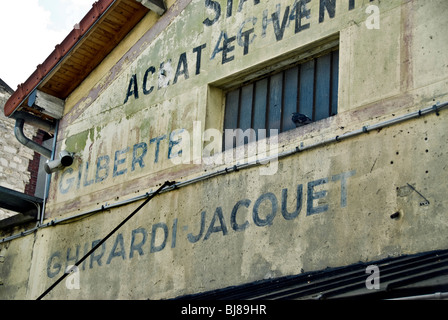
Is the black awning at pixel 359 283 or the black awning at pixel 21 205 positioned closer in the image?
the black awning at pixel 359 283

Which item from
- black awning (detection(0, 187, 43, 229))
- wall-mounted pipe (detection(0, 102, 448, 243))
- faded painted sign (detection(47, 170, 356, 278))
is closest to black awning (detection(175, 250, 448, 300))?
faded painted sign (detection(47, 170, 356, 278))

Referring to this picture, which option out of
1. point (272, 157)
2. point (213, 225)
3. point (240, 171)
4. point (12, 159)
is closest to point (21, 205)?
point (213, 225)

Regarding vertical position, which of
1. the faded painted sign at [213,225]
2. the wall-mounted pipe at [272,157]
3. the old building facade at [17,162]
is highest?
the old building facade at [17,162]

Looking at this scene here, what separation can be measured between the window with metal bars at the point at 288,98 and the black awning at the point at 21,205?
12.7 ft

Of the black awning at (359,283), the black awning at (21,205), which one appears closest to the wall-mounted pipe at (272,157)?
the black awning at (21,205)

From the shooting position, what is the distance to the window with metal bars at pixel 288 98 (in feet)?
30.5

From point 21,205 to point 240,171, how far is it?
15.3 feet

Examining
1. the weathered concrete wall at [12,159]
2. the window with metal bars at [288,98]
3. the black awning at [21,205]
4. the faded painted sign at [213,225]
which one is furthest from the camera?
the weathered concrete wall at [12,159]

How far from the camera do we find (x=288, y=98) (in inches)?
386

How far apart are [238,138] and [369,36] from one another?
240 cm

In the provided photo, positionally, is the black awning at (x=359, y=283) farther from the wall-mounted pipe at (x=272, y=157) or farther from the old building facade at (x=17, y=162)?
the old building facade at (x=17, y=162)

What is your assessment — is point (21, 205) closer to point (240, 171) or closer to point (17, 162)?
point (240, 171)

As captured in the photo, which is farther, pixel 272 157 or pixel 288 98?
pixel 288 98

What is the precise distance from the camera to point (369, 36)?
8773mm
